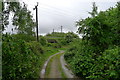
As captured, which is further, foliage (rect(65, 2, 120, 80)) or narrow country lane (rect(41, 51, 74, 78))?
narrow country lane (rect(41, 51, 74, 78))

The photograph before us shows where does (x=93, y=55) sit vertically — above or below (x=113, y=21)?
below

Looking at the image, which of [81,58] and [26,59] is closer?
[26,59]

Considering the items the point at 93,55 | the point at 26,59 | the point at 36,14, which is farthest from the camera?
the point at 36,14

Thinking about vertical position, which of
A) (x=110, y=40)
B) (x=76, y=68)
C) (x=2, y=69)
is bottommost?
(x=76, y=68)

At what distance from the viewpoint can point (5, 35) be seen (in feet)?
20.1

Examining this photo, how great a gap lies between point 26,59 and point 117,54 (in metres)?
4.44

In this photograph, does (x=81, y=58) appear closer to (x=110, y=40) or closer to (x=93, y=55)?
(x=93, y=55)

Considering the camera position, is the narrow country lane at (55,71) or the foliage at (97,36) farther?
the narrow country lane at (55,71)

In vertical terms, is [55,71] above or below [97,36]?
below

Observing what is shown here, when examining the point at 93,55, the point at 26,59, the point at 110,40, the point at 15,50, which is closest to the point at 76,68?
the point at 93,55

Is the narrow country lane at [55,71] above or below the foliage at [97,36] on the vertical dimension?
below

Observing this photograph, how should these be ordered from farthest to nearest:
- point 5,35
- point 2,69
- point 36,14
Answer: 1. point 36,14
2. point 5,35
3. point 2,69

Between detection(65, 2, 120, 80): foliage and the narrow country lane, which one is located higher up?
detection(65, 2, 120, 80): foliage

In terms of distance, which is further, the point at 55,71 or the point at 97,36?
the point at 55,71
